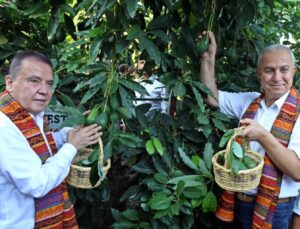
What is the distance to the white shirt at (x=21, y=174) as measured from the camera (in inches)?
58.2

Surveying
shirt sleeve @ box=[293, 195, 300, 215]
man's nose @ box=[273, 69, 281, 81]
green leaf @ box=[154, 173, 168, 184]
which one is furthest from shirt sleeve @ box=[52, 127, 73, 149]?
shirt sleeve @ box=[293, 195, 300, 215]

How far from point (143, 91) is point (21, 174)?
0.63 m

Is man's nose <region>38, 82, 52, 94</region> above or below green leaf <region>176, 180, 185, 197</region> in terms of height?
above

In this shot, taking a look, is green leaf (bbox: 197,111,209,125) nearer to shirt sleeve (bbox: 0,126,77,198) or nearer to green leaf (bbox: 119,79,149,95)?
green leaf (bbox: 119,79,149,95)

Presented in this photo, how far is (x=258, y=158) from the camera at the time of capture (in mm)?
1755

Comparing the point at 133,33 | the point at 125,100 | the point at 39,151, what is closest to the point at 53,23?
the point at 133,33

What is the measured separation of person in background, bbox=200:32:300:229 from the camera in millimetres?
1789

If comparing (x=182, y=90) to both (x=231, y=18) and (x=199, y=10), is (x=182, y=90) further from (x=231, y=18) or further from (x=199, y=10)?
(x=231, y=18)

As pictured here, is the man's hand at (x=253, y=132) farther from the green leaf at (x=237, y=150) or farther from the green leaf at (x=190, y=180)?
the green leaf at (x=190, y=180)

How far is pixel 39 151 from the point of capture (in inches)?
63.7

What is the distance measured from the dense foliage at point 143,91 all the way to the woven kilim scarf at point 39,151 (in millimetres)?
145

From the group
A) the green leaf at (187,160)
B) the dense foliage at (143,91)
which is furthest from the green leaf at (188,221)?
the green leaf at (187,160)

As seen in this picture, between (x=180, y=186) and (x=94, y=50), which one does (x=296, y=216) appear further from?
(x=94, y=50)

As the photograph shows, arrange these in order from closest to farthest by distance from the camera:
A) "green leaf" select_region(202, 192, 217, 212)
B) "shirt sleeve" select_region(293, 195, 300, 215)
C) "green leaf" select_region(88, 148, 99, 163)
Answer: "green leaf" select_region(88, 148, 99, 163) < "green leaf" select_region(202, 192, 217, 212) < "shirt sleeve" select_region(293, 195, 300, 215)
